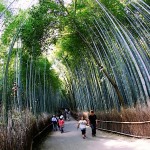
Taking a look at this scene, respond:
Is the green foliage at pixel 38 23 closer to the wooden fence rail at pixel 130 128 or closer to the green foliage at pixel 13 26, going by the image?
the green foliage at pixel 13 26

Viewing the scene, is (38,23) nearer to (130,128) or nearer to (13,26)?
(13,26)

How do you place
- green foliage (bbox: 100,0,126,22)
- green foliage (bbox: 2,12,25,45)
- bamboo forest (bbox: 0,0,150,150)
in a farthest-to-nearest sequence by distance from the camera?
green foliage (bbox: 100,0,126,22) → green foliage (bbox: 2,12,25,45) → bamboo forest (bbox: 0,0,150,150)

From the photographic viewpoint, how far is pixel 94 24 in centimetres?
1323

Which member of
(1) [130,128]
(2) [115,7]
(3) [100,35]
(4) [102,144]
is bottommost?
(4) [102,144]

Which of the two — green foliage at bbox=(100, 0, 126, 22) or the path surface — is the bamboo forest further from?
the path surface

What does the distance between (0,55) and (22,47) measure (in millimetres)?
3715

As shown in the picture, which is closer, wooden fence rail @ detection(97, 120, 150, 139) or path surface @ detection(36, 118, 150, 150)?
path surface @ detection(36, 118, 150, 150)

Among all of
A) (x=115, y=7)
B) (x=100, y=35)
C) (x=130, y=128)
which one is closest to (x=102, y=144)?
(x=130, y=128)

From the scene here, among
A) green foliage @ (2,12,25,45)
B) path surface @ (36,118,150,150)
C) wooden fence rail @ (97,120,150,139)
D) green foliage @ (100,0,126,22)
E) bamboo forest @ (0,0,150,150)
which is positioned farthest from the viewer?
green foliage @ (100,0,126,22)

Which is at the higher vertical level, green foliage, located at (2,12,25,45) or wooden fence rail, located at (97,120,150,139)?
green foliage, located at (2,12,25,45)

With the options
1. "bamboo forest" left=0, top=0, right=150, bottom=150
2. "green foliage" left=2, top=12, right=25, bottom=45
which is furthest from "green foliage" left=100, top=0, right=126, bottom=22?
"green foliage" left=2, top=12, right=25, bottom=45

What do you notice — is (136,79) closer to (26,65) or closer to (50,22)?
(50,22)

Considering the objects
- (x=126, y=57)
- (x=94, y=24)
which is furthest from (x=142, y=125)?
(x=94, y=24)

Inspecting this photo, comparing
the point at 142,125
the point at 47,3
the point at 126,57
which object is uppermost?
the point at 47,3
